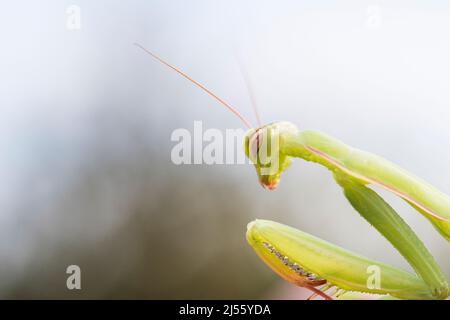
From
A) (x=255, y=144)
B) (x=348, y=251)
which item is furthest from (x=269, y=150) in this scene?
(x=348, y=251)

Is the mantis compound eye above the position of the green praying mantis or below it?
above

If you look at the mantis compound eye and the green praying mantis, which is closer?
the green praying mantis

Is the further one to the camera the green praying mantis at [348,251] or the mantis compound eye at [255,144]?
the mantis compound eye at [255,144]

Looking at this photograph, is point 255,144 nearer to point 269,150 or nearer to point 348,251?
point 269,150

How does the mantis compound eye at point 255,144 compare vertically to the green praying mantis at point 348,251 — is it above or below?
above

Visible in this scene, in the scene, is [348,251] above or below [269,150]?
below

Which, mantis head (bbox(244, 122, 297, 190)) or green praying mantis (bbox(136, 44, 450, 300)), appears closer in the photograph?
green praying mantis (bbox(136, 44, 450, 300))
